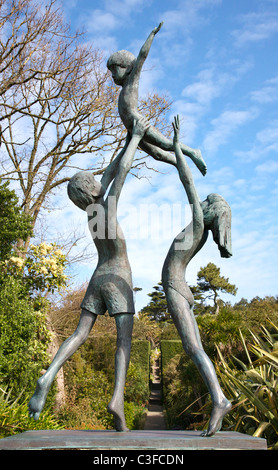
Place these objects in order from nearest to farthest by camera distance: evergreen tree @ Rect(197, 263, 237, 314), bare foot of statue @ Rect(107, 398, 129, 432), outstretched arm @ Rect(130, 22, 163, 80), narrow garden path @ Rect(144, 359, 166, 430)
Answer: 1. bare foot of statue @ Rect(107, 398, 129, 432)
2. outstretched arm @ Rect(130, 22, 163, 80)
3. narrow garden path @ Rect(144, 359, 166, 430)
4. evergreen tree @ Rect(197, 263, 237, 314)

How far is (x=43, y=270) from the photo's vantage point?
28.6ft

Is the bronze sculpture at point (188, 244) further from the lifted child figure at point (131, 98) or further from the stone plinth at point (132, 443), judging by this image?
the stone plinth at point (132, 443)

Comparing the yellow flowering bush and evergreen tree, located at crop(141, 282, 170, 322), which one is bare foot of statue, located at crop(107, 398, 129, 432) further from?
evergreen tree, located at crop(141, 282, 170, 322)

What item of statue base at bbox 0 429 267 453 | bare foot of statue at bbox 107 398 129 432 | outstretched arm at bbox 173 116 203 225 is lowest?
statue base at bbox 0 429 267 453

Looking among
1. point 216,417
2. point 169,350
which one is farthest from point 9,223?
point 169,350

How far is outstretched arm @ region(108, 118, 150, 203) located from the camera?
3531 millimetres

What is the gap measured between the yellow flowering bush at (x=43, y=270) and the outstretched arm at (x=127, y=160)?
5508 millimetres

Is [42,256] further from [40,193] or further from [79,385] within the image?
[79,385]

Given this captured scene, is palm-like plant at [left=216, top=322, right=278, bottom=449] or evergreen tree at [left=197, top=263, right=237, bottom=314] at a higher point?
evergreen tree at [left=197, top=263, right=237, bottom=314]

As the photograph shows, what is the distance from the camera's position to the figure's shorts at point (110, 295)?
3475 millimetres

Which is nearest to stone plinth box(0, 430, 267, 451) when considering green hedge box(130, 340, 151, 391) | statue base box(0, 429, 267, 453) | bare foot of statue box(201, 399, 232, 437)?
Result: statue base box(0, 429, 267, 453)

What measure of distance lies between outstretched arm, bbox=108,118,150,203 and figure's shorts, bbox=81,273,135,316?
0.68 meters

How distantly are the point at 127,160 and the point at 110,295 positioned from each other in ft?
3.74
